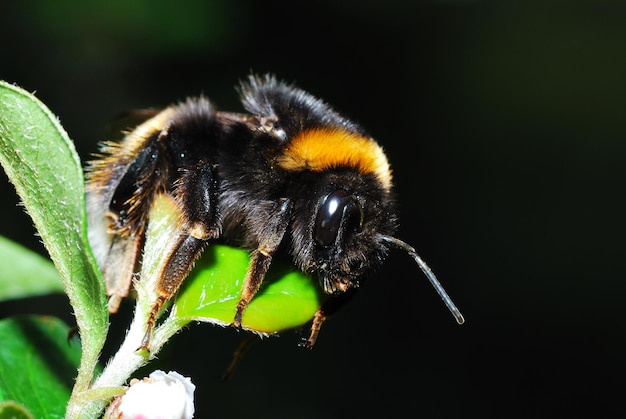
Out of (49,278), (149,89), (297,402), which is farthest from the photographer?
(149,89)

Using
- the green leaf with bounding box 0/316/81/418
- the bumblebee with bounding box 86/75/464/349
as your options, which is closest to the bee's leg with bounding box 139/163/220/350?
the bumblebee with bounding box 86/75/464/349

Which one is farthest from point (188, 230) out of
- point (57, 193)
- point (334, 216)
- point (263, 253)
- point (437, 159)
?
point (437, 159)

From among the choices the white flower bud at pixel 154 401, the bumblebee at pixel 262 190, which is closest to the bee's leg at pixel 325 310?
the bumblebee at pixel 262 190

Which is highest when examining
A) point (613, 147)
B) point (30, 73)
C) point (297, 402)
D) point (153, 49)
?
point (613, 147)

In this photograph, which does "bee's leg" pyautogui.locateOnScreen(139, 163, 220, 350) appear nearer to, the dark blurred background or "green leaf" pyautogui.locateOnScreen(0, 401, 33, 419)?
"green leaf" pyautogui.locateOnScreen(0, 401, 33, 419)

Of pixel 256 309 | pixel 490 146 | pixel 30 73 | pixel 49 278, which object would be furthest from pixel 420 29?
pixel 256 309

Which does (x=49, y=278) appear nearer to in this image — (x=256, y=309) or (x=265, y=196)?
(x=265, y=196)
